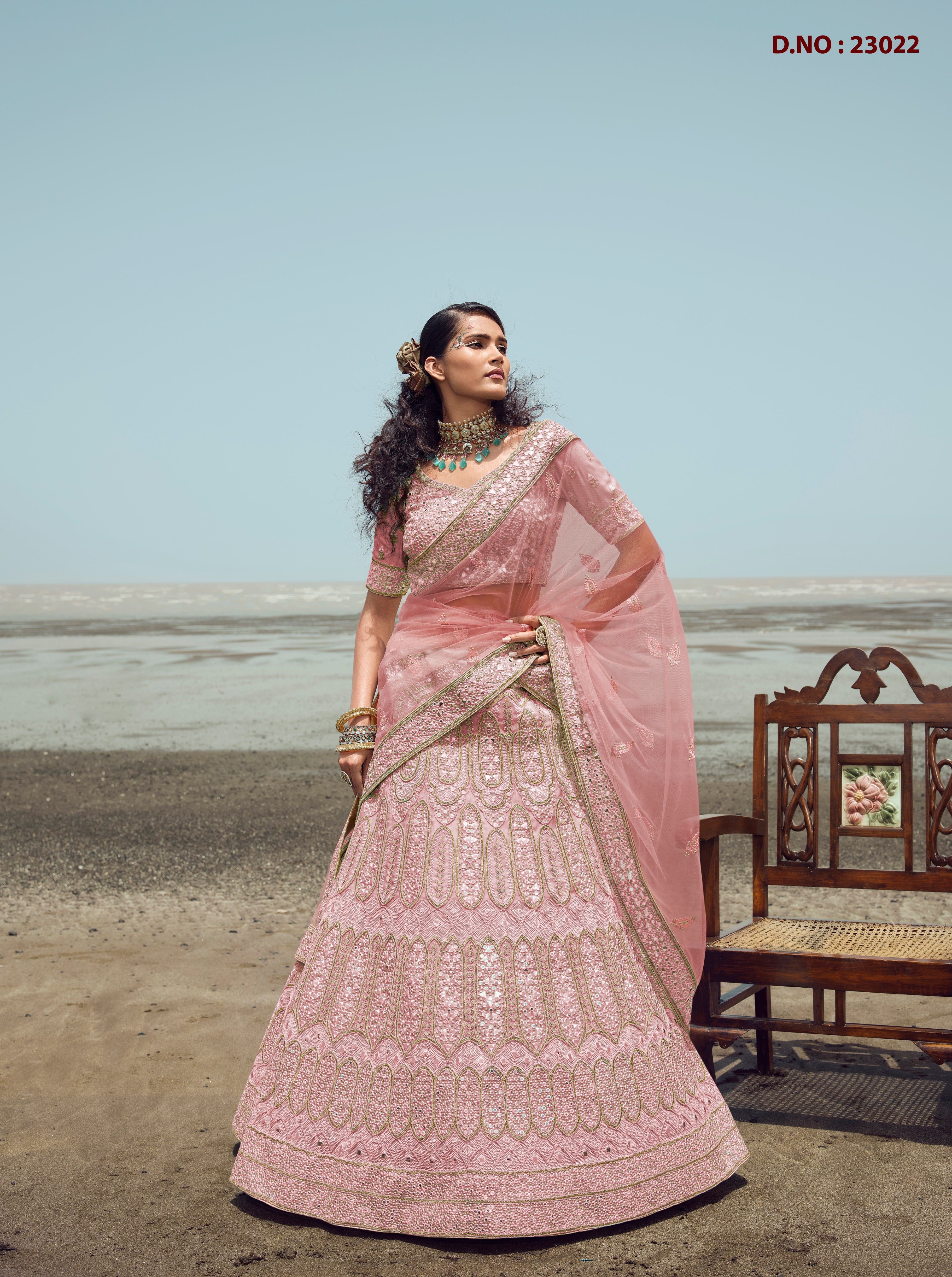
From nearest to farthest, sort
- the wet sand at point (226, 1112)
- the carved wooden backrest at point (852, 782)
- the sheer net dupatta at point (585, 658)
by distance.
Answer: the wet sand at point (226, 1112) < the sheer net dupatta at point (585, 658) < the carved wooden backrest at point (852, 782)

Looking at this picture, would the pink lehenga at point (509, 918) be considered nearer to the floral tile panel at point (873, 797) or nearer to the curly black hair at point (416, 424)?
the curly black hair at point (416, 424)

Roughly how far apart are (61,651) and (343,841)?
2265 cm

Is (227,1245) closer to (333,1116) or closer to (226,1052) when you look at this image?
(333,1116)

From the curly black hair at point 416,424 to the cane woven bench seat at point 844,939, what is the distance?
1.59m

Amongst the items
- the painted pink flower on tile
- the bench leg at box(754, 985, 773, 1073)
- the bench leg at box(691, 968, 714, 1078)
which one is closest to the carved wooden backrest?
the painted pink flower on tile

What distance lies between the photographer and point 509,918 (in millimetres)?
2588

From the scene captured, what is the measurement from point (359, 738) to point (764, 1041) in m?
1.82

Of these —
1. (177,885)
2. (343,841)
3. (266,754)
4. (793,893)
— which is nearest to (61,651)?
(266,754)

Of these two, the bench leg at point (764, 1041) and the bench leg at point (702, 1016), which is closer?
the bench leg at point (702, 1016)

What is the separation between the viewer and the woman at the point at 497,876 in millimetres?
2455

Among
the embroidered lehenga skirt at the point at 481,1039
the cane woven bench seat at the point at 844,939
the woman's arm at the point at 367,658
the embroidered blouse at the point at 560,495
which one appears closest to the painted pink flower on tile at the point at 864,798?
the cane woven bench seat at the point at 844,939

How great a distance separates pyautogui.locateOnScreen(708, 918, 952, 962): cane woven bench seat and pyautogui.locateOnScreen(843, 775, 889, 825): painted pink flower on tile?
35cm

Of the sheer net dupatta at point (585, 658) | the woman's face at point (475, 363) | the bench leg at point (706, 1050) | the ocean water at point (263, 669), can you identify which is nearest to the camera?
the sheer net dupatta at point (585, 658)

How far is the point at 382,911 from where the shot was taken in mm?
2686
